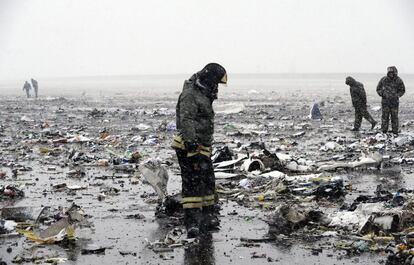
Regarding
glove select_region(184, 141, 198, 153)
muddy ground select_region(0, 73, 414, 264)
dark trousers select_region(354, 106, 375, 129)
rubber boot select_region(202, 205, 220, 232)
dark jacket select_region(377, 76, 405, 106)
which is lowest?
muddy ground select_region(0, 73, 414, 264)

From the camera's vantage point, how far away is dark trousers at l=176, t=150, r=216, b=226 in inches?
244

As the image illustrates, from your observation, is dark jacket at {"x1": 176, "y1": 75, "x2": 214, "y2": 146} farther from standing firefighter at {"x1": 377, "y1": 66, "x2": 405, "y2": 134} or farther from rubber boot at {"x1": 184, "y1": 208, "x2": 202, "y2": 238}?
standing firefighter at {"x1": 377, "y1": 66, "x2": 405, "y2": 134}

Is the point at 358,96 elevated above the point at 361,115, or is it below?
above

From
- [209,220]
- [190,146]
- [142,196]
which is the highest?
[190,146]

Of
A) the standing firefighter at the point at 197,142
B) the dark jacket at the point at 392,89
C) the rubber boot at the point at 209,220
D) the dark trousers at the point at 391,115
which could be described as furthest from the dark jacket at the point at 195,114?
the dark jacket at the point at 392,89

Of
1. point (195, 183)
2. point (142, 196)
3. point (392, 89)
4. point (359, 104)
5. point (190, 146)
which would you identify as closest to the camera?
point (190, 146)

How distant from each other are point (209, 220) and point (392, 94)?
9.99 meters

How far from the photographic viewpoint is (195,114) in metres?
6.14

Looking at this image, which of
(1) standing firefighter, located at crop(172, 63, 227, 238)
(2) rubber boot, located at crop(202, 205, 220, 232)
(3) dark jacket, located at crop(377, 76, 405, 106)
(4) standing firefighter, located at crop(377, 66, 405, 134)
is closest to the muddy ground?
(2) rubber boot, located at crop(202, 205, 220, 232)

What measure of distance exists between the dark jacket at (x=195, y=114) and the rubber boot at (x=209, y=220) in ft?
2.43

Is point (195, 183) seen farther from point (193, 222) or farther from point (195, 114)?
point (195, 114)

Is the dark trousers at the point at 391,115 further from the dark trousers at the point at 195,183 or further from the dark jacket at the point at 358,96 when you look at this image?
the dark trousers at the point at 195,183

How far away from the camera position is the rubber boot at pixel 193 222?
5.95 metres

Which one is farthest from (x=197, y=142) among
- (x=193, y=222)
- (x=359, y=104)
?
(x=359, y=104)
